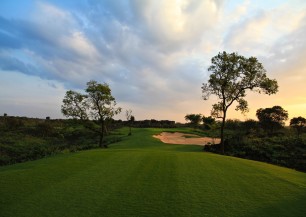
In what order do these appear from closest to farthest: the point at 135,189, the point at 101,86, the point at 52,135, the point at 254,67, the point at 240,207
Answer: the point at 240,207 → the point at 135,189 → the point at 254,67 → the point at 101,86 → the point at 52,135

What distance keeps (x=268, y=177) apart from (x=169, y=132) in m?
46.2

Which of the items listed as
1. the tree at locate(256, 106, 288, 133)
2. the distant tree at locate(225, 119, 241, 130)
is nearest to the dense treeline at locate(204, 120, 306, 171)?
the tree at locate(256, 106, 288, 133)

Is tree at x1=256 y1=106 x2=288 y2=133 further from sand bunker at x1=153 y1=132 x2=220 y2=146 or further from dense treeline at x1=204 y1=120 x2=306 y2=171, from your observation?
dense treeline at x1=204 y1=120 x2=306 y2=171

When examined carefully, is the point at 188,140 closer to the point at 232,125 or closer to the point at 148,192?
the point at 232,125

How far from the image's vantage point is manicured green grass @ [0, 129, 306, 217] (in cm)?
828

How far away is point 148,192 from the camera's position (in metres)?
10.1

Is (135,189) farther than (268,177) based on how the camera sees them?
No

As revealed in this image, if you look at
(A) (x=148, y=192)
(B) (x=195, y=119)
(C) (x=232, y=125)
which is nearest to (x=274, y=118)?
(C) (x=232, y=125)

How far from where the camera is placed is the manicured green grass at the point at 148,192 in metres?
8.28

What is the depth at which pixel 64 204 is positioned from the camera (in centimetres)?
873

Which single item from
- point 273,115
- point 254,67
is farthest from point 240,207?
point 273,115

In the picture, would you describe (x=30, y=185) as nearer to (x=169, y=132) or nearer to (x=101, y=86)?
(x=101, y=86)

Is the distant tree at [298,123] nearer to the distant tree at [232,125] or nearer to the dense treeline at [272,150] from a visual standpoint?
the distant tree at [232,125]

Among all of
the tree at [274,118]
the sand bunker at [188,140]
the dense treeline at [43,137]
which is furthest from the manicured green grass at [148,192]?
the tree at [274,118]
